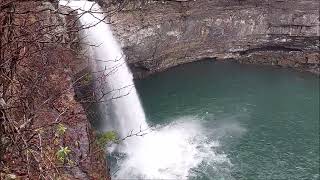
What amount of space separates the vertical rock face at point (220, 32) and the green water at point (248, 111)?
0.83 m

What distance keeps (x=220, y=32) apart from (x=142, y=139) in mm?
9986

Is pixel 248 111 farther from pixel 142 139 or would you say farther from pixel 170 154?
pixel 142 139

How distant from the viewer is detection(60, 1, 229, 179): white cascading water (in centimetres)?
1862

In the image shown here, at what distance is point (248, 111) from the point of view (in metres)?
23.9

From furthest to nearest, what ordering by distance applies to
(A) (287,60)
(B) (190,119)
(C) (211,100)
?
(A) (287,60) → (C) (211,100) → (B) (190,119)

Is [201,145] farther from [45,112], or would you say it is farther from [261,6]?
[45,112]

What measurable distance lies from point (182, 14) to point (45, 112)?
1806 centimetres

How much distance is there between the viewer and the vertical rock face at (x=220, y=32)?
25.5m

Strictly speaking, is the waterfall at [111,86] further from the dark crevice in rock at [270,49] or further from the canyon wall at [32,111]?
the canyon wall at [32,111]

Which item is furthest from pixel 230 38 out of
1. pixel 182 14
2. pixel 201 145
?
pixel 201 145

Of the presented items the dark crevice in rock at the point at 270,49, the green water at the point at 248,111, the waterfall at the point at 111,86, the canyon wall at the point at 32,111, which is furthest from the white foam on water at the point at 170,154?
the dark crevice in rock at the point at 270,49

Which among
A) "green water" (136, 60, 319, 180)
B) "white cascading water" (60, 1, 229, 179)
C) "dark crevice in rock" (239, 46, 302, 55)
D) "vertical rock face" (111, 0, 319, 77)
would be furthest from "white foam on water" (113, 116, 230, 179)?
"dark crevice in rock" (239, 46, 302, 55)

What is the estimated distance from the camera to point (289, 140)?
21188 mm

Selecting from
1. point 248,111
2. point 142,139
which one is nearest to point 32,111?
point 142,139
